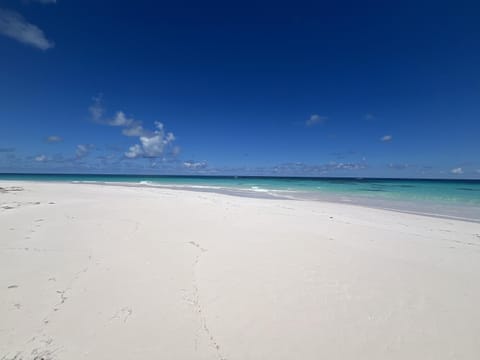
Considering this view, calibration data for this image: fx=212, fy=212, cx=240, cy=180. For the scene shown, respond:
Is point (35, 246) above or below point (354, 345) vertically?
above

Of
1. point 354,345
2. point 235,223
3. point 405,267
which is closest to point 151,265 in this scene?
point 354,345

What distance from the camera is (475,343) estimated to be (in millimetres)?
2645

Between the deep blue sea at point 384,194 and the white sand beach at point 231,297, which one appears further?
the deep blue sea at point 384,194

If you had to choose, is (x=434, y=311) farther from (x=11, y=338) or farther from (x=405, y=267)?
(x=11, y=338)

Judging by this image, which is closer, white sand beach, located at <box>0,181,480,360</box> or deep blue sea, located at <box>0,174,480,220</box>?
white sand beach, located at <box>0,181,480,360</box>

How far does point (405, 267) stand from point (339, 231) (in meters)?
2.84

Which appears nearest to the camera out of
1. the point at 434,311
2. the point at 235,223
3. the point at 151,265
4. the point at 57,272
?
the point at 434,311

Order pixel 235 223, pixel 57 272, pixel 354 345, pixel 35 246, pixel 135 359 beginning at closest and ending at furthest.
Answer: pixel 135 359
pixel 354 345
pixel 57 272
pixel 35 246
pixel 235 223

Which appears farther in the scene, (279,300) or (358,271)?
(358,271)

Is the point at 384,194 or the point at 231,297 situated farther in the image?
the point at 384,194

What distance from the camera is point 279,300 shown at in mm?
3365

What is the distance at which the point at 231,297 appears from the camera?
3.39 metres

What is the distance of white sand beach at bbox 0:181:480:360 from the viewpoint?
8.07ft

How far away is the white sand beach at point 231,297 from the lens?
2461 millimetres
